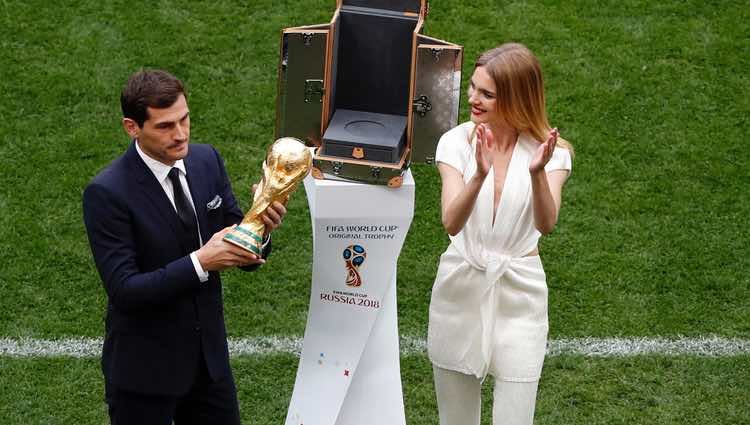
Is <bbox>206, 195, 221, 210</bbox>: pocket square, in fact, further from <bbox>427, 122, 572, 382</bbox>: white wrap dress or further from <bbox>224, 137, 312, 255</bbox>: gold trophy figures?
<bbox>427, 122, 572, 382</bbox>: white wrap dress

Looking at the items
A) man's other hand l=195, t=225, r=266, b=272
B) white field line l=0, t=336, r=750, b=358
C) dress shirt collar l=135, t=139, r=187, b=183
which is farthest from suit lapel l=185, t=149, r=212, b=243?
white field line l=0, t=336, r=750, b=358

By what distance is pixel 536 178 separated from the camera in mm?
4324

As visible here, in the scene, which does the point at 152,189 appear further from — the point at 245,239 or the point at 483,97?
the point at 483,97

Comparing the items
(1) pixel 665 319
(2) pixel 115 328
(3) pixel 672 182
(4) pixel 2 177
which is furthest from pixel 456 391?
(4) pixel 2 177

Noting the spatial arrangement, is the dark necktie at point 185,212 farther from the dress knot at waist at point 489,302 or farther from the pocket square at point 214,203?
the dress knot at waist at point 489,302

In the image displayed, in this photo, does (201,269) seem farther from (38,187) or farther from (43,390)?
(38,187)

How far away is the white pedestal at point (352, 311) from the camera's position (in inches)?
187

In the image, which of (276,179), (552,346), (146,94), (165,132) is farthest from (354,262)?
(552,346)

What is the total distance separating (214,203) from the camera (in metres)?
4.38

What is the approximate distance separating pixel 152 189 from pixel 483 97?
1247mm

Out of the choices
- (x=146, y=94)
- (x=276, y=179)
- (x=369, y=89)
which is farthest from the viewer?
(x=369, y=89)

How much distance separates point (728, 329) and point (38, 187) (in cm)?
390

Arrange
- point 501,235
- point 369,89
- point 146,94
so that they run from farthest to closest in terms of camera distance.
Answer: point 369,89, point 501,235, point 146,94

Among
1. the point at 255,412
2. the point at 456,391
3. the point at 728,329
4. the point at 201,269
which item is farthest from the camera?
the point at 728,329
